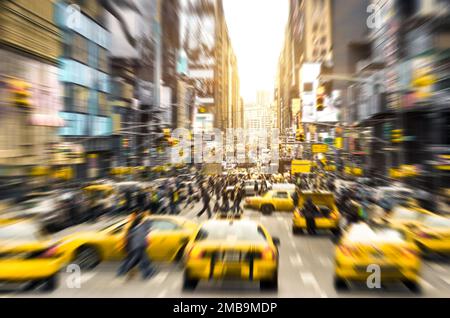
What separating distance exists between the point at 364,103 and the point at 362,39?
75.6 ft

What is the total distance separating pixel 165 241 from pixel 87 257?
5.57ft

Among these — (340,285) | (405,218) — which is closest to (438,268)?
(405,218)

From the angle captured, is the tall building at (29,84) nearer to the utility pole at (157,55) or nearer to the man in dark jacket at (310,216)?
the man in dark jacket at (310,216)

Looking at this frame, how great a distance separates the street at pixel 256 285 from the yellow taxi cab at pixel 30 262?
24cm

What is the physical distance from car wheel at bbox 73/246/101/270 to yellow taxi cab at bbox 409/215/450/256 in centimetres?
771

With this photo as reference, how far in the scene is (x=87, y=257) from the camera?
31.7 feet

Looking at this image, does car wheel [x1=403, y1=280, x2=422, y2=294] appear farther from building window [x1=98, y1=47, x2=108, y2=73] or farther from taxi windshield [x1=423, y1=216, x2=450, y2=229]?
building window [x1=98, y1=47, x2=108, y2=73]

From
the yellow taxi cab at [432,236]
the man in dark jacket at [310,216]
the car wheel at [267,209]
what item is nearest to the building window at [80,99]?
the car wheel at [267,209]

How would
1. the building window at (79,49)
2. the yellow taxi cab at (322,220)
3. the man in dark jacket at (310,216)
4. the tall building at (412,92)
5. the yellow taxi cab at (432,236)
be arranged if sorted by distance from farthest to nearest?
the building window at (79,49)
the tall building at (412,92)
the yellow taxi cab at (322,220)
the man in dark jacket at (310,216)
the yellow taxi cab at (432,236)

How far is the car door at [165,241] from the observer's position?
9.85 metres

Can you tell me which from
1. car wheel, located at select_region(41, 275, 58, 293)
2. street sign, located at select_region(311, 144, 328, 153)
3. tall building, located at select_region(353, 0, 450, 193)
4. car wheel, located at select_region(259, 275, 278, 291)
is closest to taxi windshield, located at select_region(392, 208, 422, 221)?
car wheel, located at select_region(259, 275, 278, 291)

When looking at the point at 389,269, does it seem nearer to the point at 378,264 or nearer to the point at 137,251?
the point at 378,264
